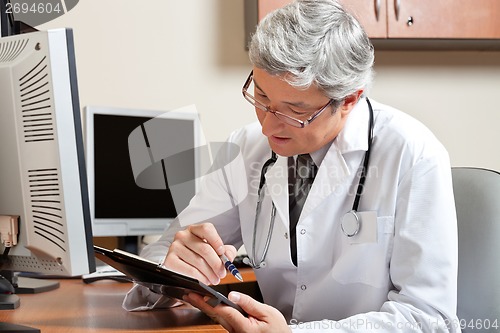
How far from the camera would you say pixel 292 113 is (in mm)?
1540

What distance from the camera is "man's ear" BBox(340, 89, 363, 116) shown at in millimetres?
1606

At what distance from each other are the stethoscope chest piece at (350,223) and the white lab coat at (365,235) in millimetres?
14

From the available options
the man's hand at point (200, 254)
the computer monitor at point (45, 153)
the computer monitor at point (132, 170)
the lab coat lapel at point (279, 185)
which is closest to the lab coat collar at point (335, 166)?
the lab coat lapel at point (279, 185)

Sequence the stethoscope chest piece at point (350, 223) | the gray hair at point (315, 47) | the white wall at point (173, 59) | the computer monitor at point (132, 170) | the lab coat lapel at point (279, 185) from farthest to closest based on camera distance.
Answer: the white wall at point (173, 59) → the computer monitor at point (132, 170) → the lab coat lapel at point (279, 185) → the stethoscope chest piece at point (350, 223) → the gray hair at point (315, 47)

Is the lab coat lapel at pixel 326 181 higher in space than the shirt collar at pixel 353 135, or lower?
lower

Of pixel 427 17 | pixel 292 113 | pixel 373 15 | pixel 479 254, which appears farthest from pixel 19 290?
pixel 427 17

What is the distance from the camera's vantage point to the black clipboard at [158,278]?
1242 mm

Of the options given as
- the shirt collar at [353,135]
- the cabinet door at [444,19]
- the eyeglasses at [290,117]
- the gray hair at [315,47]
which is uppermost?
the cabinet door at [444,19]

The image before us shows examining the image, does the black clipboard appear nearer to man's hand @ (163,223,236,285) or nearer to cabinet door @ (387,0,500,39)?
man's hand @ (163,223,236,285)

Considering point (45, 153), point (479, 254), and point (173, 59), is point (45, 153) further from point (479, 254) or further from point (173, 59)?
point (173, 59)

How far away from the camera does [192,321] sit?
1.46m

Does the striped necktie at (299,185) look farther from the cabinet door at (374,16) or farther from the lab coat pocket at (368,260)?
the cabinet door at (374,16)

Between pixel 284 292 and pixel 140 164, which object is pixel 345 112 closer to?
pixel 284 292

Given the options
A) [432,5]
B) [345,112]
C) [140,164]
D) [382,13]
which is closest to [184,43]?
[140,164]
